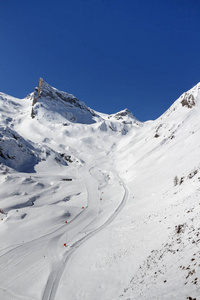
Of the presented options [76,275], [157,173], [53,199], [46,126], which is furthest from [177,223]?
[46,126]

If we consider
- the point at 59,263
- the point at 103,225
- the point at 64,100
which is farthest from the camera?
the point at 64,100

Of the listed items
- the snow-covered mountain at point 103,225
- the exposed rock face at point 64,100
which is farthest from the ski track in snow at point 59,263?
the exposed rock face at point 64,100

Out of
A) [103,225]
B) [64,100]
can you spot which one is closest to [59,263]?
[103,225]

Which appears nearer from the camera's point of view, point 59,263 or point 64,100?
point 59,263

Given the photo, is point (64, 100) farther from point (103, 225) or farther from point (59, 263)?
point (59, 263)

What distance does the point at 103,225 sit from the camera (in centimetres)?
2881

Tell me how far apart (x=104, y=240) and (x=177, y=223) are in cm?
935

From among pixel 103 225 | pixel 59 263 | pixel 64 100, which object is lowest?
pixel 59 263

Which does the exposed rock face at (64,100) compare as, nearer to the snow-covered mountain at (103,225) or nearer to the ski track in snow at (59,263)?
the snow-covered mountain at (103,225)

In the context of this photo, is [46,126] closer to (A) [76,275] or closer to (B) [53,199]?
(B) [53,199]

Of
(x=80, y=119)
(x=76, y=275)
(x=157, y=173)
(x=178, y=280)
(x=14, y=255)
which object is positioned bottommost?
(x=178, y=280)

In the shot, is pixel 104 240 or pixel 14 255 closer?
pixel 14 255

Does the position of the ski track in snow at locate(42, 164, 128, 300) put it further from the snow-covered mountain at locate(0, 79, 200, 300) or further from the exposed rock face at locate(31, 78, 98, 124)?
the exposed rock face at locate(31, 78, 98, 124)

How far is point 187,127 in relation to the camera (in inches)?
2322
